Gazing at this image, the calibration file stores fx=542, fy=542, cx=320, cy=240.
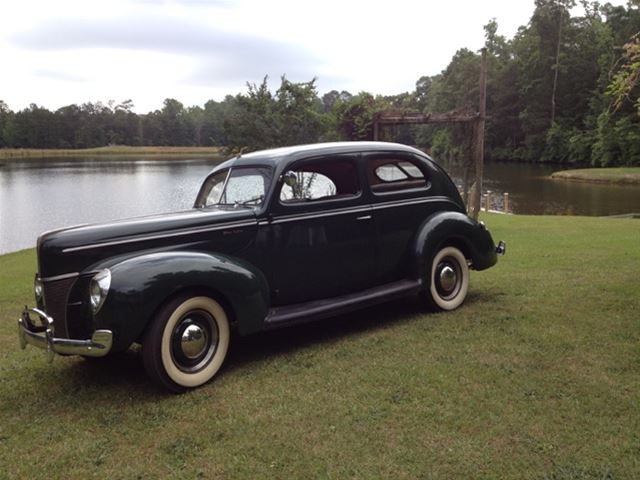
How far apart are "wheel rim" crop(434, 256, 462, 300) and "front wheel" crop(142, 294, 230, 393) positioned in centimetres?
260

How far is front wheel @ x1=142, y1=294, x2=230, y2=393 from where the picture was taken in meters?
3.88

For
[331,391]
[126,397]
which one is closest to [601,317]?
[331,391]

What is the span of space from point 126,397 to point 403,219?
311cm

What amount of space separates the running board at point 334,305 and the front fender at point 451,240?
27cm

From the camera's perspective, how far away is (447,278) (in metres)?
5.93

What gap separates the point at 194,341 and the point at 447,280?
118 inches

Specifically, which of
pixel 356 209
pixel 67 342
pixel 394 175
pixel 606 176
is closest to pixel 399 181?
pixel 394 175

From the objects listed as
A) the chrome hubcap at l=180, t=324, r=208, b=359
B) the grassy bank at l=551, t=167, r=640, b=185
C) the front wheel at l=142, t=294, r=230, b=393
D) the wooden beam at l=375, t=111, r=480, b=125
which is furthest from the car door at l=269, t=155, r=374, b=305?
the grassy bank at l=551, t=167, r=640, b=185

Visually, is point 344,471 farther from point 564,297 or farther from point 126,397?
point 564,297

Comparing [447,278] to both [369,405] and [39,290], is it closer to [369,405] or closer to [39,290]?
[369,405]

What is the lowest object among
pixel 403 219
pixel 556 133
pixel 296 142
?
pixel 403 219

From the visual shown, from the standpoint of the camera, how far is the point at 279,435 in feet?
11.0

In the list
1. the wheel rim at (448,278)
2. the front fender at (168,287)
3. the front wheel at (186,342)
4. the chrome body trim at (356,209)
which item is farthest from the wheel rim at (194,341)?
the wheel rim at (448,278)

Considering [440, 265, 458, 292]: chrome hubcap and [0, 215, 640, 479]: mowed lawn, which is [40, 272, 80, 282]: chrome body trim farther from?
[440, 265, 458, 292]: chrome hubcap
